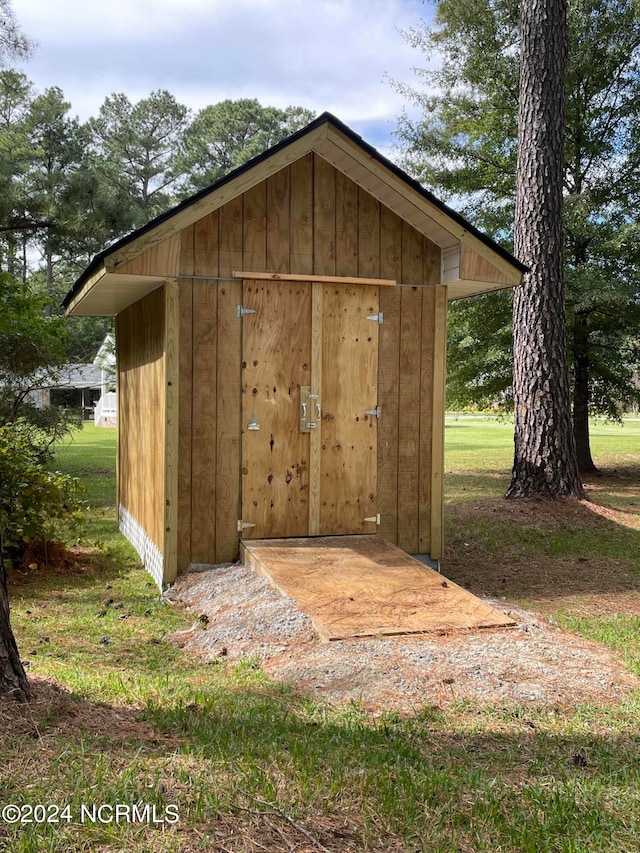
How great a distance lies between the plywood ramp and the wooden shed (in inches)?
16.5

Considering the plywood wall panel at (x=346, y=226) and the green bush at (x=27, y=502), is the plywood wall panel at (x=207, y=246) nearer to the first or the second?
the plywood wall panel at (x=346, y=226)

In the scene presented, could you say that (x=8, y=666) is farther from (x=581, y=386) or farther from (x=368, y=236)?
(x=581, y=386)

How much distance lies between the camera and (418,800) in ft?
10.00

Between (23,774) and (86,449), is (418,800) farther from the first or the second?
(86,449)

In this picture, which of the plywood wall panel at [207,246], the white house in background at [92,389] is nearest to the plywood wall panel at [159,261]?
the plywood wall panel at [207,246]

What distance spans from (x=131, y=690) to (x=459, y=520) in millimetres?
6665

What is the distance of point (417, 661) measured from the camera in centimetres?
470

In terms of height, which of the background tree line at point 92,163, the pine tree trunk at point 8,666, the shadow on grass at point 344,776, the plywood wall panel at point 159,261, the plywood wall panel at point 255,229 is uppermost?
the background tree line at point 92,163

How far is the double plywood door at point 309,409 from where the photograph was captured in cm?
733

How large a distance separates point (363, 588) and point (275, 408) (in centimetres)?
204

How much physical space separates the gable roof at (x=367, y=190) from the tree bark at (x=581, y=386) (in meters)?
7.91

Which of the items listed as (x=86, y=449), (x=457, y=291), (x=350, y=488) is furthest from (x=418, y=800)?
(x=86, y=449)

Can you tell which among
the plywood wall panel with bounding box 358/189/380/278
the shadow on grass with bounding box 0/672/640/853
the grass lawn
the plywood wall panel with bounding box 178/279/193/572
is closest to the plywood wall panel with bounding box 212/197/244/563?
the plywood wall panel with bounding box 178/279/193/572

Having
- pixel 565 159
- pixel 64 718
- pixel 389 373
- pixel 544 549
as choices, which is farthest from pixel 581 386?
pixel 64 718
